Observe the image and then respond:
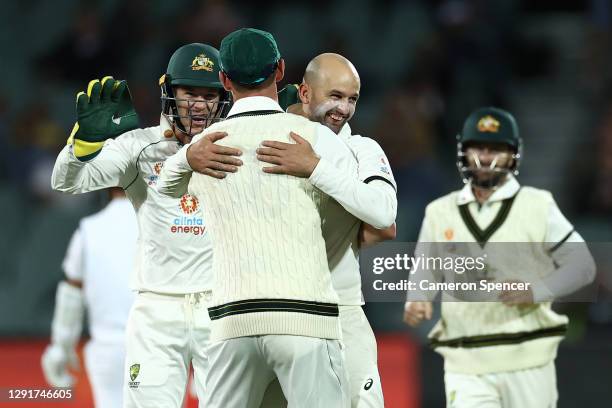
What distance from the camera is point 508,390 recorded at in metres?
5.88

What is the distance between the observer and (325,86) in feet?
15.1

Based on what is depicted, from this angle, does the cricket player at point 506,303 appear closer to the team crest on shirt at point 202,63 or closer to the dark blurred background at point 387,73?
the team crest on shirt at point 202,63

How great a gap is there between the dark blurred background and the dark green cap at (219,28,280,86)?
620 centimetres

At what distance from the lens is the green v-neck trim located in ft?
19.6

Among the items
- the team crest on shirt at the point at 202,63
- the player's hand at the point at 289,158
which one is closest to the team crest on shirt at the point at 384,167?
the player's hand at the point at 289,158

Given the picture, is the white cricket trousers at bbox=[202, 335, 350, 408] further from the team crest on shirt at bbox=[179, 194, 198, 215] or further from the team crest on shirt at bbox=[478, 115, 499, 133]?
the team crest on shirt at bbox=[478, 115, 499, 133]

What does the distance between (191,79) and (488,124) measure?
1.69m

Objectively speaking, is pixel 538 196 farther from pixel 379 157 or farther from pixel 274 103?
pixel 274 103

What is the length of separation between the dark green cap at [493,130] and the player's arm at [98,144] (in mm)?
1837

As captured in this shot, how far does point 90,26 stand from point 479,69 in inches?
151

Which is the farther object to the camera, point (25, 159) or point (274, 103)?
point (25, 159)

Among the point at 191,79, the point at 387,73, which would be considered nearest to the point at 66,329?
the point at 191,79

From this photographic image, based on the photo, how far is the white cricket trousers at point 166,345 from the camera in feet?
16.9

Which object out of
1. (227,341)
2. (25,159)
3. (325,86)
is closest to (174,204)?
(325,86)
